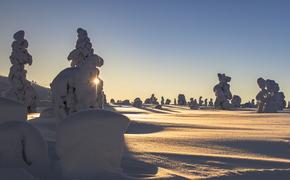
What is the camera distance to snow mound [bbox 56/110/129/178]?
25.2ft

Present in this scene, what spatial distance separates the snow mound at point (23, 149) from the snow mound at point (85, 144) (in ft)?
1.24

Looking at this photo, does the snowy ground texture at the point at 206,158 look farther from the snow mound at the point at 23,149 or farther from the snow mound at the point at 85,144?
the snow mound at the point at 23,149

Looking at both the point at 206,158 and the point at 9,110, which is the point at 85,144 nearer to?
the point at 9,110

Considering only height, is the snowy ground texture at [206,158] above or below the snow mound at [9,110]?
below

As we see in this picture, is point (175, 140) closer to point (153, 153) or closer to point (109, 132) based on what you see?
point (153, 153)

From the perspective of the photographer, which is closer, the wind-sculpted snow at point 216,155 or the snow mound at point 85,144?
the snow mound at point 85,144

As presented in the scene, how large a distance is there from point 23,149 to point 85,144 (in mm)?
1053

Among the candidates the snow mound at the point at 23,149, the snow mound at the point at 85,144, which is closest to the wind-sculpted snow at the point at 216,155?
the snow mound at the point at 85,144

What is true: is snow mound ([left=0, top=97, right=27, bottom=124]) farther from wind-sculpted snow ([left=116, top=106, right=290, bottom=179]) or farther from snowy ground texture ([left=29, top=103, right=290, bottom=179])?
wind-sculpted snow ([left=116, top=106, right=290, bottom=179])

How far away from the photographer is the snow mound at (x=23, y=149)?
304 inches

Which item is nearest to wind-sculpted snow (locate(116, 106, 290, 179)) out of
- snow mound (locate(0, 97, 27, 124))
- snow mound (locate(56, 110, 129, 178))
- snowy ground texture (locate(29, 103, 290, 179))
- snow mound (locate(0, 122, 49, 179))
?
snowy ground texture (locate(29, 103, 290, 179))

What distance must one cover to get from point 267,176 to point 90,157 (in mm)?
3243

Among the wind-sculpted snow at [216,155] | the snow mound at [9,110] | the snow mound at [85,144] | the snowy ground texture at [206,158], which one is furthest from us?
the snow mound at [9,110]

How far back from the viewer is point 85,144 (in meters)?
7.71
